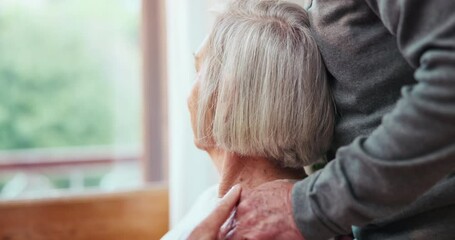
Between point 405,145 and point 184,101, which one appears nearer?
point 405,145

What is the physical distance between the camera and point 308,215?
3.02 ft

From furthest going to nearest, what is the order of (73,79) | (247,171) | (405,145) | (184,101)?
(73,79) < (184,101) < (247,171) < (405,145)

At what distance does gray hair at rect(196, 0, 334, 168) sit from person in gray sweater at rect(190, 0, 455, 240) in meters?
0.04


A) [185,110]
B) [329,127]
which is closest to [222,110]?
[329,127]

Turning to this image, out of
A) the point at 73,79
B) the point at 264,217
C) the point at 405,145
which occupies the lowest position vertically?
the point at 73,79

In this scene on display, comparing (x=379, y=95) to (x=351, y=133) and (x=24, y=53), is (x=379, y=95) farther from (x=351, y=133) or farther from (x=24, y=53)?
(x=24, y=53)

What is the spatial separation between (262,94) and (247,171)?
0.59 ft

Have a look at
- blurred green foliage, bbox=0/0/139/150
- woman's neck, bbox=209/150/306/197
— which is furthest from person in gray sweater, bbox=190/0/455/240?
blurred green foliage, bbox=0/0/139/150

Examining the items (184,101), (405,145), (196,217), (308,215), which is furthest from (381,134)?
(184,101)

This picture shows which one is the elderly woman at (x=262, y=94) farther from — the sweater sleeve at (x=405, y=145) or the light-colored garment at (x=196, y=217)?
the sweater sleeve at (x=405, y=145)

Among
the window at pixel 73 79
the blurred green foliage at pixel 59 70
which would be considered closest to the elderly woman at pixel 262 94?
the window at pixel 73 79

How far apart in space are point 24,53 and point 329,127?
12.5 ft

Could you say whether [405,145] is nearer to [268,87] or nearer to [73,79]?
[268,87]

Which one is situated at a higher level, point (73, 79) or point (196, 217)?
point (196, 217)
